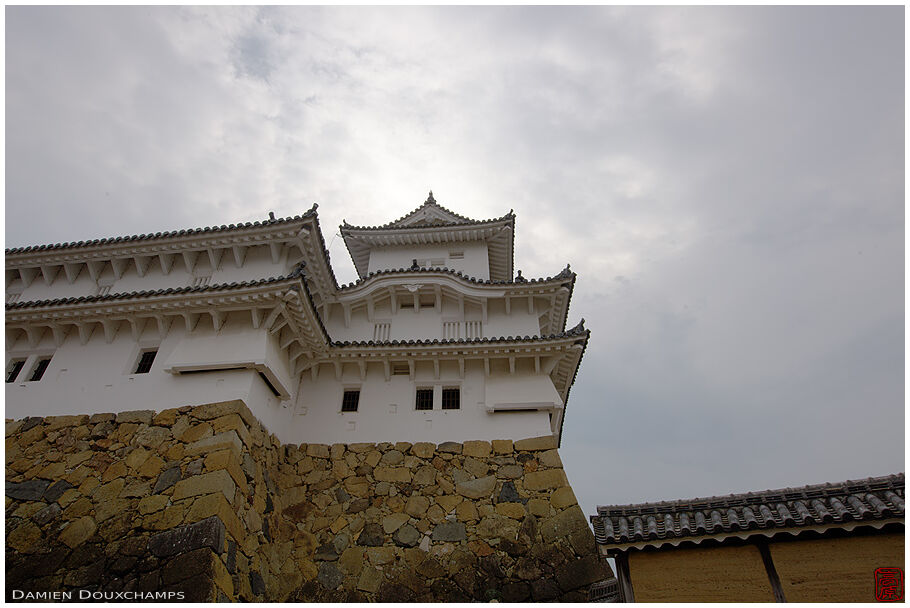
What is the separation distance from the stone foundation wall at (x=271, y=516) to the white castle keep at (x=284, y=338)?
26.0 inches

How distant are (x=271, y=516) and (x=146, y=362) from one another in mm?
4601

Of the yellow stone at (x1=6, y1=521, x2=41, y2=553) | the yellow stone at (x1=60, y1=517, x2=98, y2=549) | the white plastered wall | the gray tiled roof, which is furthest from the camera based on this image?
the white plastered wall

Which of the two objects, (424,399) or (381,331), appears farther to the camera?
(381,331)

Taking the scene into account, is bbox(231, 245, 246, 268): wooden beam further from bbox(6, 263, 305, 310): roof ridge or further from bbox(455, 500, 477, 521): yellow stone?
bbox(455, 500, 477, 521): yellow stone

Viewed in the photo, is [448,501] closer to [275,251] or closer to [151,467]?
[151,467]

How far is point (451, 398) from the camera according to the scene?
13.6 metres

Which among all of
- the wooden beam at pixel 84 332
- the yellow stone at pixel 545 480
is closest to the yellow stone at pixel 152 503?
the wooden beam at pixel 84 332

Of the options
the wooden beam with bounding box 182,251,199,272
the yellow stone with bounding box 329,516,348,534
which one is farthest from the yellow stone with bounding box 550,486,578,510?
the wooden beam with bounding box 182,251,199,272

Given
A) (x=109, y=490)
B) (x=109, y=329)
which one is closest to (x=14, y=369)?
(x=109, y=329)

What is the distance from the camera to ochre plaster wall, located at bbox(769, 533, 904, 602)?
714 centimetres

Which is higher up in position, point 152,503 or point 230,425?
point 230,425

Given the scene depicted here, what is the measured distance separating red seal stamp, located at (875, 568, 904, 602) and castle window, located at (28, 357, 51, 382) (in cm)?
1642

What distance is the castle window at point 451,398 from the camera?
13.4m

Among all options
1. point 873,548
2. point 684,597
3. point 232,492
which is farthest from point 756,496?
point 232,492
